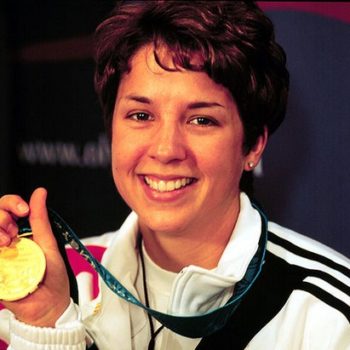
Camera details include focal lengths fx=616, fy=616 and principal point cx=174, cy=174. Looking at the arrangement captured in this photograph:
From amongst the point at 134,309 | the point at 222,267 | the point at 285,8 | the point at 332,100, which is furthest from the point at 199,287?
the point at 285,8

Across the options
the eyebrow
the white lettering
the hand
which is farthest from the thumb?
the white lettering

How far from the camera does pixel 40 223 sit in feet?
3.39

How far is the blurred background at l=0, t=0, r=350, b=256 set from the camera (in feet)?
3.88

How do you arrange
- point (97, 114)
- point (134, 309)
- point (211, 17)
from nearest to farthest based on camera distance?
1. point (211, 17)
2. point (134, 309)
3. point (97, 114)

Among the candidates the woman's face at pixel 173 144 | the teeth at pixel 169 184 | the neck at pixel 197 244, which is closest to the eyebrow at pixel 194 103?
the woman's face at pixel 173 144

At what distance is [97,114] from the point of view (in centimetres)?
139

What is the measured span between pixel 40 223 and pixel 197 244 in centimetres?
30

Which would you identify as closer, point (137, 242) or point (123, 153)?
point (123, 153)

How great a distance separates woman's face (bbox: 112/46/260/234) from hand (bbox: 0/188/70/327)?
16 centimetres

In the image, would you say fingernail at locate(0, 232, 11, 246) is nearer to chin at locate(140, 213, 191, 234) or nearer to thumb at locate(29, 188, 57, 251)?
thumb at locate(29, 188, 57, 251)

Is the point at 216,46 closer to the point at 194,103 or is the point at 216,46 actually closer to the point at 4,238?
the point at 194,103

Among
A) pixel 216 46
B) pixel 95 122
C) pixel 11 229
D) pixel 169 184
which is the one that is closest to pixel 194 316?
pixel 169 184

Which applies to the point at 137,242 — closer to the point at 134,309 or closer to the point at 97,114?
the point at 134,309

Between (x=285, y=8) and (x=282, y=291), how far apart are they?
558 millimetres
